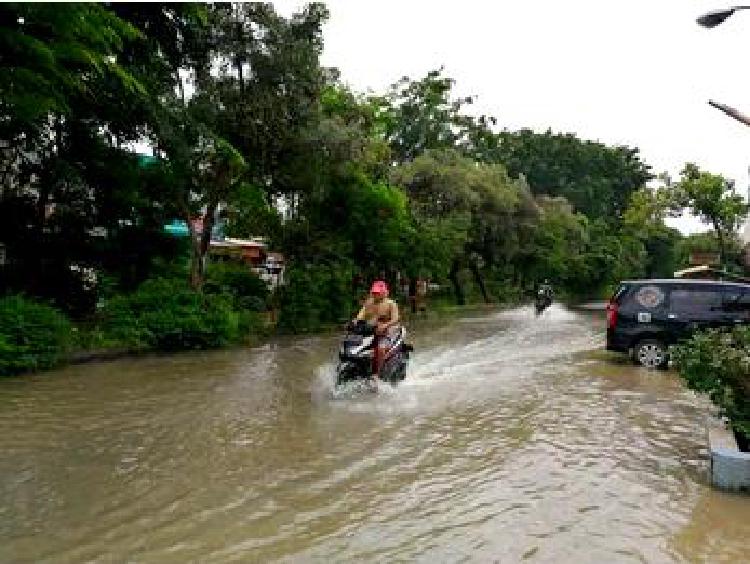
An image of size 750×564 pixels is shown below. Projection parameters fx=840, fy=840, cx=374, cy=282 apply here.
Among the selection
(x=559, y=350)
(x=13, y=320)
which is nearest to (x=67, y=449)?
(x=13, y=320)

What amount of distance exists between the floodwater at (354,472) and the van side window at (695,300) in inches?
84.3

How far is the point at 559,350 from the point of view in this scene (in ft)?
65.7

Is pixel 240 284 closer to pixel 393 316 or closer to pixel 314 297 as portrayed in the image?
pixel 314 297

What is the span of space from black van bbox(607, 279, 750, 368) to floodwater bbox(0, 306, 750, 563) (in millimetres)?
1927

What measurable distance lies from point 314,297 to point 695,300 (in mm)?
11464

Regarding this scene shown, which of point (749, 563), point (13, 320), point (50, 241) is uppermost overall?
point (50, 241)

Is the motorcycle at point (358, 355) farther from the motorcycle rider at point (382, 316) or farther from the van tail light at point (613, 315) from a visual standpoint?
the van tail light at point (613, 315)

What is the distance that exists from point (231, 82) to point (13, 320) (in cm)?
834

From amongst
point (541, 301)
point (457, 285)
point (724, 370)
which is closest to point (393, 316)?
point (724, 370)

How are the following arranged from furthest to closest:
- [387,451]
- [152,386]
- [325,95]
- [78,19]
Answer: [325,95]
[152,386]
[387,451]
[78,19]

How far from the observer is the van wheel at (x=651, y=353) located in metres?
16.0

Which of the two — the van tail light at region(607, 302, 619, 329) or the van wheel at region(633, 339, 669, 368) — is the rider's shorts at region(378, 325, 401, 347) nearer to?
the van tail light at region(607, 302, 619, 329)

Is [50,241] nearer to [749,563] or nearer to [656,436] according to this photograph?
[656,436]

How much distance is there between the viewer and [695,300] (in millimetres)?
15656
